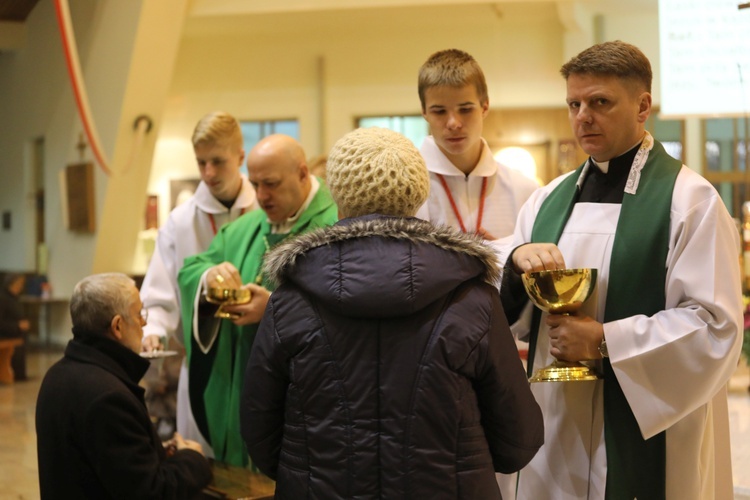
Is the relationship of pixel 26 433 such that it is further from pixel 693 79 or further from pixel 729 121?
pixel 729 121

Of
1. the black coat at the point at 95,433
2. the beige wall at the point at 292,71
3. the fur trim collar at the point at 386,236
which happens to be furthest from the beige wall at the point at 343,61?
the fur trim collar at the point at 386,236

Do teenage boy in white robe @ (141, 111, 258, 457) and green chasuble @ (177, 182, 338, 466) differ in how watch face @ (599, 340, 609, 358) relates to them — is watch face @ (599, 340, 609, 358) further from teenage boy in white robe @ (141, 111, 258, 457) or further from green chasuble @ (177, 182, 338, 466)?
teenage boy in white robe @ (141, 111, 258, 457)

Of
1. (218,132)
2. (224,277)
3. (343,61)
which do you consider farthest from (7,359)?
(224,277)

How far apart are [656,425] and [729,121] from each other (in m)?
10.6

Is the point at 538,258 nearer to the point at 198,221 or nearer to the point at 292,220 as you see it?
the point at 292,220

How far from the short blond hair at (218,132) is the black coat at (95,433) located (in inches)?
58.6

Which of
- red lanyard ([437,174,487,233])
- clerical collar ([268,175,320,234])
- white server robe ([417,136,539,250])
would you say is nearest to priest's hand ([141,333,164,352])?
clerical collar ([268,175,320,234])

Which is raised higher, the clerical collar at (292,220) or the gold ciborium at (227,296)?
the clerical collar at (292,220)

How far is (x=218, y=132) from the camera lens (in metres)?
4.14

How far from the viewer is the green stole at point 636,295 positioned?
2461mm

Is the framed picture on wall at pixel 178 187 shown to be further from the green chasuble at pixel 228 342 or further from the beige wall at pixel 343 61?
the green chasuble at pixel 228 342

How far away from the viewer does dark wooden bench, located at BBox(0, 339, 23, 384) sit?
32.9 feet

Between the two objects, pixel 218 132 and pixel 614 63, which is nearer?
pixel 614 63

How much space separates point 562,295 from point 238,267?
1.78 m
